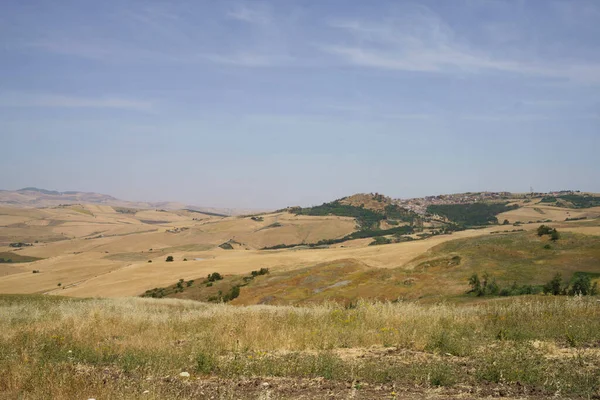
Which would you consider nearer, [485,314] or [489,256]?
[485,314]

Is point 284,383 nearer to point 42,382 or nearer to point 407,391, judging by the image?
point 407,391

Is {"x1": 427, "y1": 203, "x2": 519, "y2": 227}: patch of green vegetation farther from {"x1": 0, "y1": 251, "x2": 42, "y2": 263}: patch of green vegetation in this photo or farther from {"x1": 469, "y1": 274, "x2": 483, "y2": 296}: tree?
{"x1": 0, "y1": 251, "x2": 42, "y2": 263}: patch of green vegetation

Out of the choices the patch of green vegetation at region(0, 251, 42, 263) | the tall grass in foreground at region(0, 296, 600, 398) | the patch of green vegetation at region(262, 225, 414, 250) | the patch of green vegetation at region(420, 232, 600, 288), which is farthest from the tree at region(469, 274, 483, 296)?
the patch of green vegetation at region(0, 251, 42, 263)

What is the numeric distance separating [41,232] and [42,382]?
213309 mm

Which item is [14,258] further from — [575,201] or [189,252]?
[575,201]

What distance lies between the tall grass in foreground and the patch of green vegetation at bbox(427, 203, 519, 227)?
149 meters

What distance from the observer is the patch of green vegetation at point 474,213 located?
159000 millimetres

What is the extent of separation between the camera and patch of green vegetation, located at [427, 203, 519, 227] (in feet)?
522

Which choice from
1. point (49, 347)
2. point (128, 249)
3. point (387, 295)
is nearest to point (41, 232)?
point (128, 249)

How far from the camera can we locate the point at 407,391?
6789 millimetres

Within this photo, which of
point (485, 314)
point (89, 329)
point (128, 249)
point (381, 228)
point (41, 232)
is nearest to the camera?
point (89, 329)

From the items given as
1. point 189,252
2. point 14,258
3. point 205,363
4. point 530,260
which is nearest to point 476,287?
point 530,260

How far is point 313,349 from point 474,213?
594 ft

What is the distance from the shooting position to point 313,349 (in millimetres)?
9852
